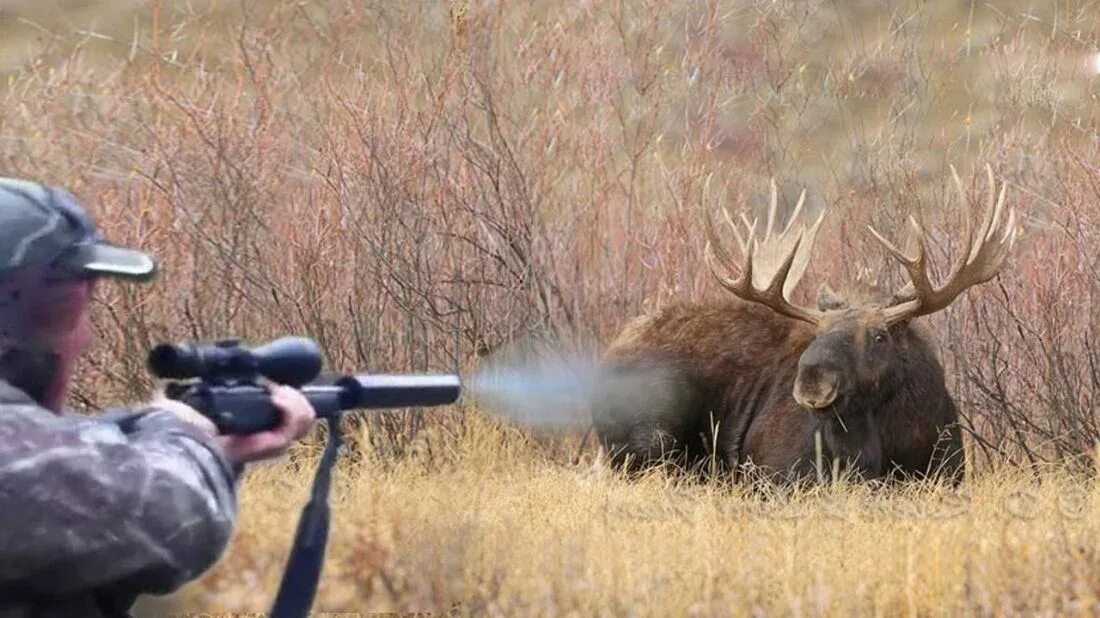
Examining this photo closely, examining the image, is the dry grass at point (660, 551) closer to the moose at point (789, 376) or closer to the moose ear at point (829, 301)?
the moose at point (789, 376)

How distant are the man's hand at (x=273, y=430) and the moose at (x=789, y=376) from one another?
211 inches

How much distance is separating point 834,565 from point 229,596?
1.87m

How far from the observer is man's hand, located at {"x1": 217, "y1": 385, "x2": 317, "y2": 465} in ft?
7.11

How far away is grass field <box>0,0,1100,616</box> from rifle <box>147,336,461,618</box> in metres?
2.88

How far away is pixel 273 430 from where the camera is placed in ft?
7.24

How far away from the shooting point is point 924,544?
19.0 feet

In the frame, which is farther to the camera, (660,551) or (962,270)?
(962,270)

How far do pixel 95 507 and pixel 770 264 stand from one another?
22.7 ft

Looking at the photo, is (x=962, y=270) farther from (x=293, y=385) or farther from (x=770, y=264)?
(x=293, y=385)

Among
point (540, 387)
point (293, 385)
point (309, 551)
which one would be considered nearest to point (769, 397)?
point (540, 387)

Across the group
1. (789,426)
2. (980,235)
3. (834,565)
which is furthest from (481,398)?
(834,565)

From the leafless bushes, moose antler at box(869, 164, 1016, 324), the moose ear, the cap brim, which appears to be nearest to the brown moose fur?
the moose ear

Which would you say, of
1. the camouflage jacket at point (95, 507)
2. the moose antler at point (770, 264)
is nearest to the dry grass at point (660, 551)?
the moose antler at point (770, 264)

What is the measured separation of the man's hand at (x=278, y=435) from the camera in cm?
217
